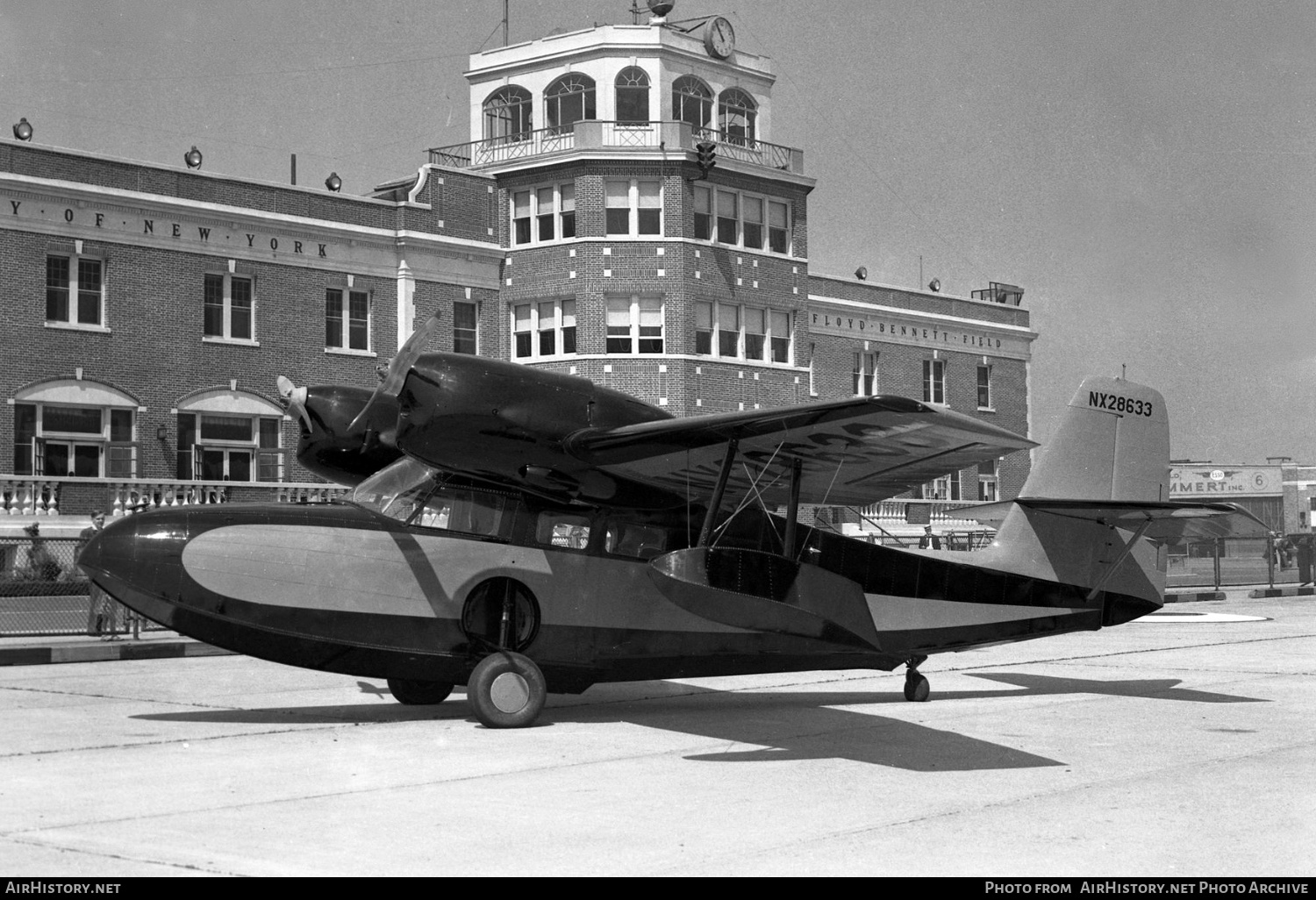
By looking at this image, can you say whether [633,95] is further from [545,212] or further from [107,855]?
[107,855]

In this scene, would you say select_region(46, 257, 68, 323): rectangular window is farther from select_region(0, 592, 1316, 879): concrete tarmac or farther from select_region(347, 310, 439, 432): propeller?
select_region(347, 310, 439, 432): propeller

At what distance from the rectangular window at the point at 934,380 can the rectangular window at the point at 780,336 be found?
1257 cm

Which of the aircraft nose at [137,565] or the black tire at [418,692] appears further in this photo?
the black tire at [418,692]

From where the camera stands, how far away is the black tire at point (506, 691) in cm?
1304

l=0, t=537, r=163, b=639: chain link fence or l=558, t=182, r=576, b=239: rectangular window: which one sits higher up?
l=558, t=182, r=576, b=239: rectangular window

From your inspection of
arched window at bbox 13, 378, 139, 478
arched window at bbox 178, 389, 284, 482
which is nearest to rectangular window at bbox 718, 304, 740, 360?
arched window at bbox 178, 389, 284, 482

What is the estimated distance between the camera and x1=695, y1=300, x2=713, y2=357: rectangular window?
44812 millimetres

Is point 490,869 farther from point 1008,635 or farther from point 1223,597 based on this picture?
point 1223,597

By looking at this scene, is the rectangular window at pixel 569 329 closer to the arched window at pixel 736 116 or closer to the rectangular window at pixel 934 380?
the arched window at pixel 736 116

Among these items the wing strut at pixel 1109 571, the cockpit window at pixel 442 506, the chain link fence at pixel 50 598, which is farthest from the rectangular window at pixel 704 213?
the cockpit window at pixel 442 506

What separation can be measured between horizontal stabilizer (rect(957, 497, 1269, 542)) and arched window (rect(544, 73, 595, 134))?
3160cm

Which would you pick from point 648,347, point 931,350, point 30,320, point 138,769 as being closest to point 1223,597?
point 648,347

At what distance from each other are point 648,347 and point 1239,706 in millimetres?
29966

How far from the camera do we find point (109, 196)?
36.9 metres
